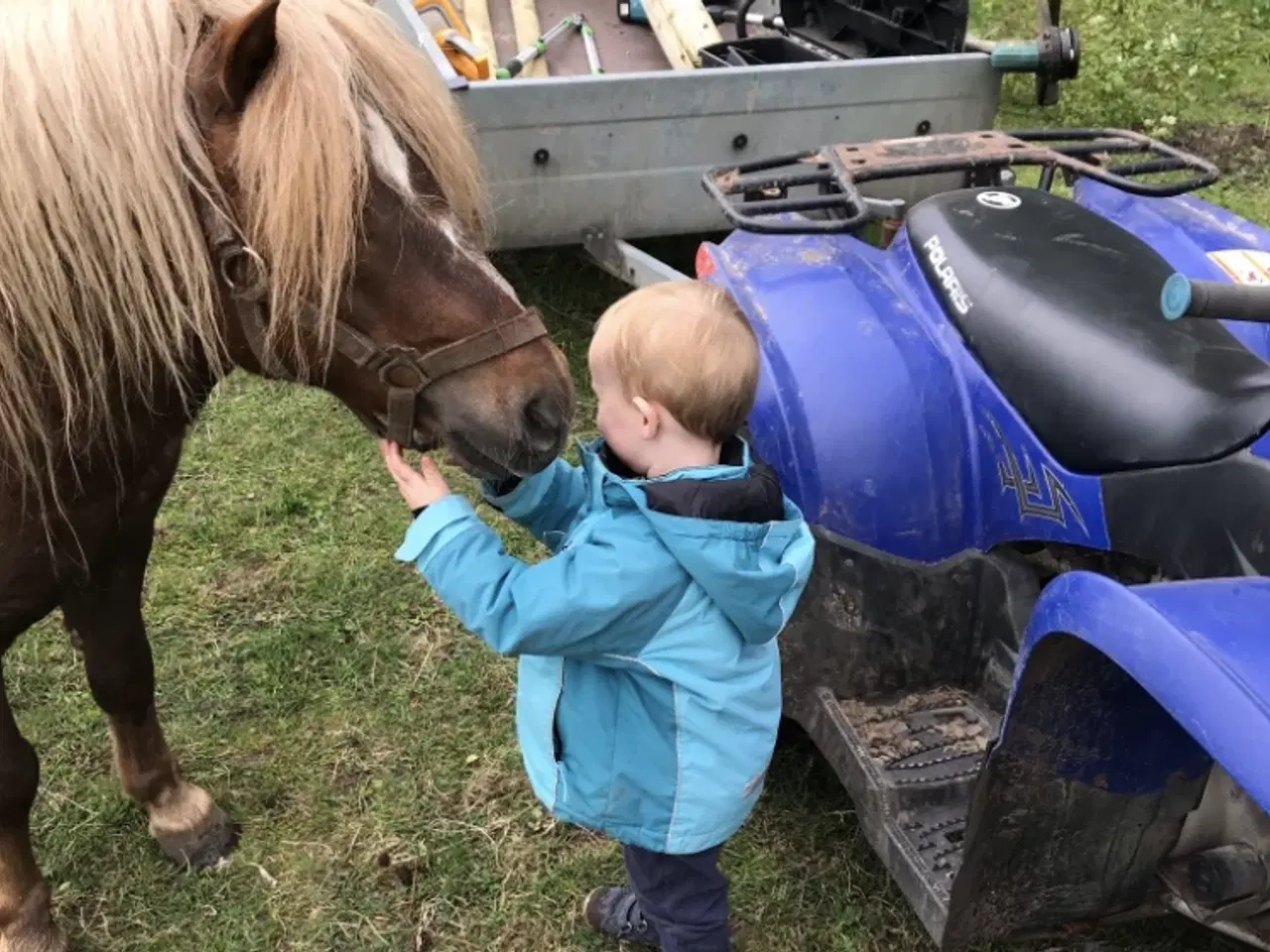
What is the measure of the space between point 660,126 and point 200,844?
2204 mm

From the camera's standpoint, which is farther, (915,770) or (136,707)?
(136,707)

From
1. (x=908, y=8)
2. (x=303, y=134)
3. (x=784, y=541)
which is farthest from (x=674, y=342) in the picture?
(x=908, y=8)

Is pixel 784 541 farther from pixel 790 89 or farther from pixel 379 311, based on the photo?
pixel 790 89

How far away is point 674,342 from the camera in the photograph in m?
1.35

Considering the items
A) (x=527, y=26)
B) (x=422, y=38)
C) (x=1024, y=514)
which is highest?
(x=422, y=38)

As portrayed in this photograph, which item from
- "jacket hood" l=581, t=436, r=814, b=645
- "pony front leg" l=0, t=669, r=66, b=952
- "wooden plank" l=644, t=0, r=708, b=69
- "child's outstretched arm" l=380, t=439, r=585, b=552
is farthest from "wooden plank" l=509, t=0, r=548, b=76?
"jacket hood" l=581, t=436, r=814, b=645

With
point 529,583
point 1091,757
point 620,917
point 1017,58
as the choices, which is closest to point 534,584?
point 529,583

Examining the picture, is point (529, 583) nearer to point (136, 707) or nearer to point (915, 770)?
point (915, 770)

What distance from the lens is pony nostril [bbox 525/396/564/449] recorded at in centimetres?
136

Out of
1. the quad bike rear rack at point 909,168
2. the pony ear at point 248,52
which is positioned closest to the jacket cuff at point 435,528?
the pony ear at point 248,52

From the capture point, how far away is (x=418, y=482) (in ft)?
4.50

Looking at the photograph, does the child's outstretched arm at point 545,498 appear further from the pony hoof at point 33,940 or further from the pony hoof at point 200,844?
the pony hoof at point 33,940

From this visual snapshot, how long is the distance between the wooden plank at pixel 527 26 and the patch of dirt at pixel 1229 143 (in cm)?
312

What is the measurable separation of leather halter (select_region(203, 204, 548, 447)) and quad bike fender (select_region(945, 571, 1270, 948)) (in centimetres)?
72
